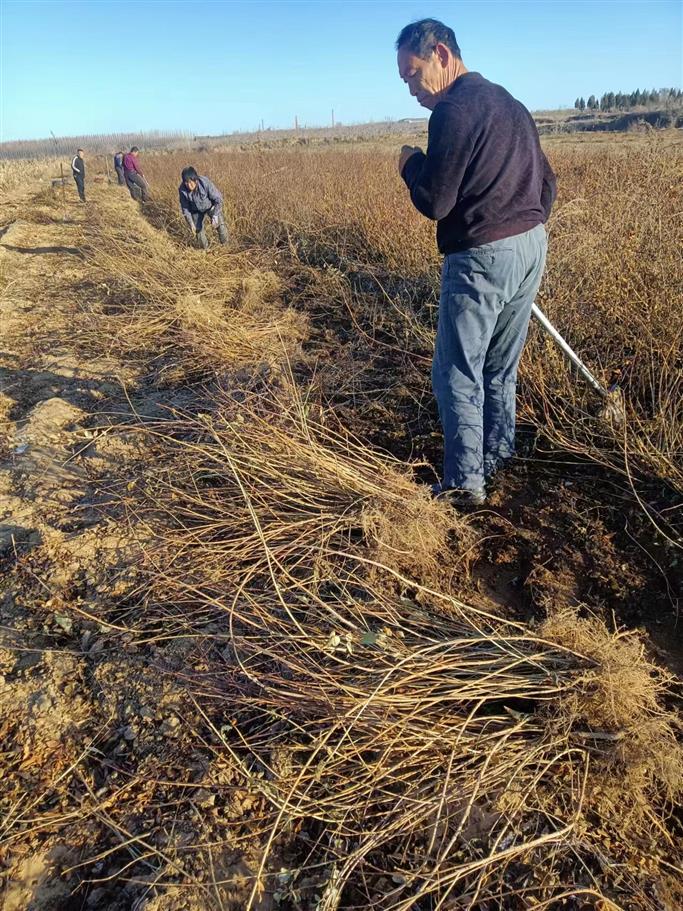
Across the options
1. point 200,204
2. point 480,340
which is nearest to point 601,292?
point 480,340

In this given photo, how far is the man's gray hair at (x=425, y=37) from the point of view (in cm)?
189

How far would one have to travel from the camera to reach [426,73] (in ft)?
6.43

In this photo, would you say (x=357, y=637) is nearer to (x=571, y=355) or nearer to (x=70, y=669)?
(x=70, y=669)

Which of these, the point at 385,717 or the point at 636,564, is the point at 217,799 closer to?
the point at 385,717

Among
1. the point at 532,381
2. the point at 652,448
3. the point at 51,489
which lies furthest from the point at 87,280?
the point at 652,448

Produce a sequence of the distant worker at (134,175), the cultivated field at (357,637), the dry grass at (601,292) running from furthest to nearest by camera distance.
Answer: the distant worker at (134,175), the dry grass at (601,292), the cultivated field at (357,637)

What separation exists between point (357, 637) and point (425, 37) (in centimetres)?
212

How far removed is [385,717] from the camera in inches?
59.2

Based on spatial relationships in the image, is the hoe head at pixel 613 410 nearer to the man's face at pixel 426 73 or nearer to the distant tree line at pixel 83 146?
the man's face at pixel 426 73

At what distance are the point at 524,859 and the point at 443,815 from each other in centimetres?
21

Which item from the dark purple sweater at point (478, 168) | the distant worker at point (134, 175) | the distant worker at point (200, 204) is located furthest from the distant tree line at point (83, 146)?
the dark purple sweater at point (478, 168)

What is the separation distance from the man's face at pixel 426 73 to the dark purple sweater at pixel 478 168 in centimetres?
7

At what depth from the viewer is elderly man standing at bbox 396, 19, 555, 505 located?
1891 mm

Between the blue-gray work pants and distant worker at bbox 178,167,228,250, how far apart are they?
675 centimetres
